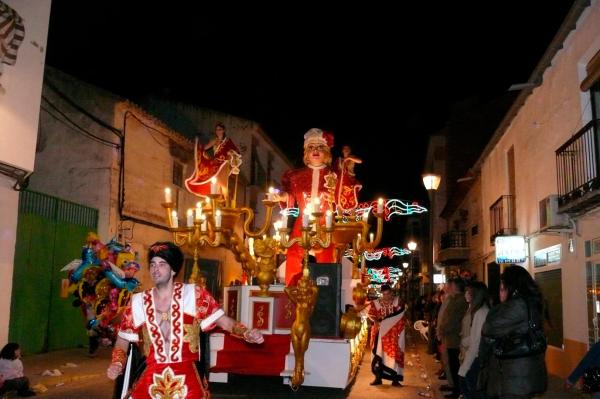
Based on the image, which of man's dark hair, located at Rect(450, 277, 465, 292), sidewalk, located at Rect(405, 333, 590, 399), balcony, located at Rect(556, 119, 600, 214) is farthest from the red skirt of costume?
balcony, located at Rect(556, 119, 600, 214)

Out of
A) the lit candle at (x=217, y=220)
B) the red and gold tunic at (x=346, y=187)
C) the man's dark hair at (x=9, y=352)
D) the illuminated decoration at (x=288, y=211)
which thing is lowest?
the man's dark hair at (x=9, y=352)

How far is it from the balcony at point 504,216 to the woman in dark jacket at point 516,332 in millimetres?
12347

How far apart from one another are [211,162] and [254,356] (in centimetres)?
352

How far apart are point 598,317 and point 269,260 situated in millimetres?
6037

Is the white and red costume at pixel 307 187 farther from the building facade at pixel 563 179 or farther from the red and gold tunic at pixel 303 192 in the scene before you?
the building facade at pixel 563 179

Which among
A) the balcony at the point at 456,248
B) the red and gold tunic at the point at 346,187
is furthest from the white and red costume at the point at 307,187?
the balcony at the point at 456,248

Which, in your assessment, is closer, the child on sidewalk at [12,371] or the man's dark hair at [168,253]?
the man's dark hair at [168,253]

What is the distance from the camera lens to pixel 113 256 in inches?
456

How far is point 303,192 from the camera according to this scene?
11219 mm

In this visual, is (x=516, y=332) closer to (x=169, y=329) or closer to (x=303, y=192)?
(x=169, y=329)

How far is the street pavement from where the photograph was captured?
9086 millimetres

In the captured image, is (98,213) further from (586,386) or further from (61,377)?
(586,386)

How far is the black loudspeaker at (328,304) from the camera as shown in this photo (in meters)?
A: 8.90

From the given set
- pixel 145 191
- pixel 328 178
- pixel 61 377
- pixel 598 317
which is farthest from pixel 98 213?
pixel 598 317
